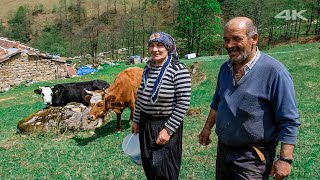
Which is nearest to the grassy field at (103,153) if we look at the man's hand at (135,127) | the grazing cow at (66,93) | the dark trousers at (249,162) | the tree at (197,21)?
the man's hand at (135,127)

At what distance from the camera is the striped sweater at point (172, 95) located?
4.11 metres

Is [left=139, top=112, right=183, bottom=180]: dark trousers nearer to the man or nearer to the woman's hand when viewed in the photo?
the woman's hand

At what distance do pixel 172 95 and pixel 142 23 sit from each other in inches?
2341

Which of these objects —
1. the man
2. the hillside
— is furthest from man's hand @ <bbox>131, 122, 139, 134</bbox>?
the hillside

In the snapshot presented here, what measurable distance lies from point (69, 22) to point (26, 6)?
19.3 meters

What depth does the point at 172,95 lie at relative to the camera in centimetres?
413

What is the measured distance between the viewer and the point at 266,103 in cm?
320

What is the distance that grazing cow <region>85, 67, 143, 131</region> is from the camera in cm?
895

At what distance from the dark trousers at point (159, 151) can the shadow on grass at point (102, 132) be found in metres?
4.98

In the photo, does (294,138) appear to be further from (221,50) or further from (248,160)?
(221,50)

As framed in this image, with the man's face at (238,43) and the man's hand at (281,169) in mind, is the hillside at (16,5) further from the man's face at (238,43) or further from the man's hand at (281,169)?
the man's hand at (281,169)

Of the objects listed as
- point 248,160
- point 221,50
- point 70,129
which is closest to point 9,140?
point 70,129

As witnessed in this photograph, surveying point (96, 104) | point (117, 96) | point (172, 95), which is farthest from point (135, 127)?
point (117, 96)

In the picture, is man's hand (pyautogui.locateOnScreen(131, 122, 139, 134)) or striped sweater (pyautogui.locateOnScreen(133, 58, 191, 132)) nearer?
striped sweater (pyautogui.locateOnScreen(133, 58, 191, 132))
